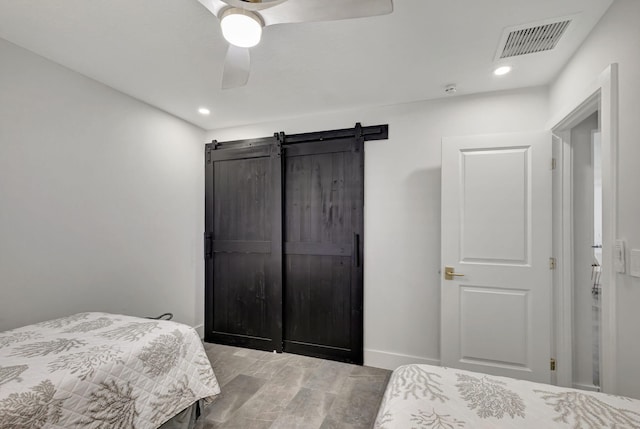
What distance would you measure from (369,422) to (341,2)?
96.4 inches

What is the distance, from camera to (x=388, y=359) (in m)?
2.70

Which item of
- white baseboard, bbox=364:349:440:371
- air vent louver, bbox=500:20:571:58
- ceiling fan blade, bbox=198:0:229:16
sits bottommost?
white baseboard, bbox=364:349:440:371

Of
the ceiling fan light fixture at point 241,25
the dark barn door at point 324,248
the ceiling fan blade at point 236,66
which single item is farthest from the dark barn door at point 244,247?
the ceiling fan light fixture at point 241,25

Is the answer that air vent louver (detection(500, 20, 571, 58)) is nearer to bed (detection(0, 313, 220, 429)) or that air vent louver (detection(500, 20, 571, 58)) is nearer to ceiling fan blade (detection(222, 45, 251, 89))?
ceiling fan blade (detection(222, 45, 251, 89))


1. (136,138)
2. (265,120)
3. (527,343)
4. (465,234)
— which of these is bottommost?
(527,343)

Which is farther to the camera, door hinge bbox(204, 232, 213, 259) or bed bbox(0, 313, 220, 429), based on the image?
door hinge bbox(204, 232, 213, 259)

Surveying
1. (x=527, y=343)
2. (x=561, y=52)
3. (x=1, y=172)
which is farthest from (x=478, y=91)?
(x=1, y=172)

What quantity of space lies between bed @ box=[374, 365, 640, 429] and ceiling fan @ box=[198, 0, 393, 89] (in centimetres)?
153

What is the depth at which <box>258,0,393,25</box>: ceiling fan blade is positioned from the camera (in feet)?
3.79

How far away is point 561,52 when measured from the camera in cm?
185

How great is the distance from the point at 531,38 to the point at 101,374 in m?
2.97

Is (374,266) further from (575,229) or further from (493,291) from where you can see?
(575,229)

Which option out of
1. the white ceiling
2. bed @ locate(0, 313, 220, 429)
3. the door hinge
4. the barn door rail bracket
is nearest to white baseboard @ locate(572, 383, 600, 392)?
the white ceiling

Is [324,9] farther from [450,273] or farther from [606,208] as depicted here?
[450,273]
